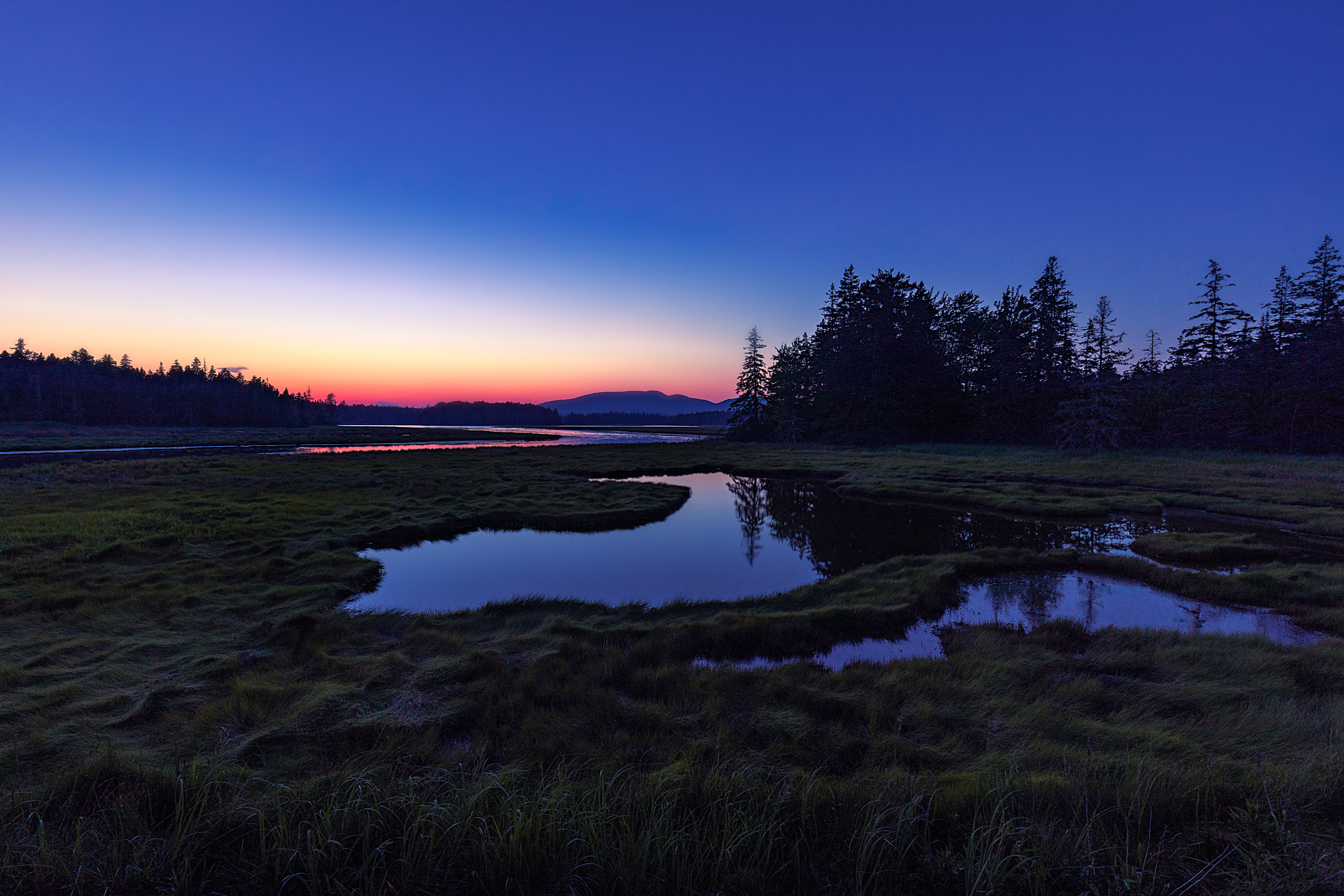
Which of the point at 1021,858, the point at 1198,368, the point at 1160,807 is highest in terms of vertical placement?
the point at 1198,368

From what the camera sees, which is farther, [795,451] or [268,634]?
[795,451]

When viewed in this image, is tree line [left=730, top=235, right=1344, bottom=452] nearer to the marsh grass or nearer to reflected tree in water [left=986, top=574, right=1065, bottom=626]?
reflected tree in water [left=986, top=574, right=1065, bottom=626]

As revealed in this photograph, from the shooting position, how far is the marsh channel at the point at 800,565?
9695 millimetres

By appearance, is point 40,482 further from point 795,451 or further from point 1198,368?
point 1198,368

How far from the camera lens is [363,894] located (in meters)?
2.74

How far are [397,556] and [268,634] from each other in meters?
6.58

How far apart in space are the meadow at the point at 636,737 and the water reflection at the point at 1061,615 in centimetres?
44

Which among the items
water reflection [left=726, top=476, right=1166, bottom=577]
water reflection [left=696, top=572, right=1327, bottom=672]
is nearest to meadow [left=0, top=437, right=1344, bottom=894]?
water reflection [left=696, top=572, right=1327, bottom=672]

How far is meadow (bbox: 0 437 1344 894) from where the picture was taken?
116 inches

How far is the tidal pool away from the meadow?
1.32m

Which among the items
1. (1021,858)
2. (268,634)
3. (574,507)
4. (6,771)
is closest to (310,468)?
(574,507)

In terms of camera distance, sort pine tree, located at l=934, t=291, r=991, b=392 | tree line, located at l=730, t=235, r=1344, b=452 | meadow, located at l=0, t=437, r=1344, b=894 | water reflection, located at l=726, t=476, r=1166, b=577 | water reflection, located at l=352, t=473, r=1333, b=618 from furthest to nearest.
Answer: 1. pine tree, located at l=934, t=291, r=991, b=392
2. tree line, located at l=730, t=235, r=1344, b=452
3. water reflection, located at l=726, t=476, r=1166, b=577
4. water reflection, located at l=352, t=473, r=1333, b=618
5. meadow, located at l=0, t=437, r=1344, b=894

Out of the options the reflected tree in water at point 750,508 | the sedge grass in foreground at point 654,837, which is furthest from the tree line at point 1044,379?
the sedge grass in foreground at point 654,837

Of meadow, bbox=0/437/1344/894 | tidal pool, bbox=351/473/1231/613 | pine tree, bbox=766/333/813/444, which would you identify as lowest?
tidal pool, bbox=351/473/1231/613
